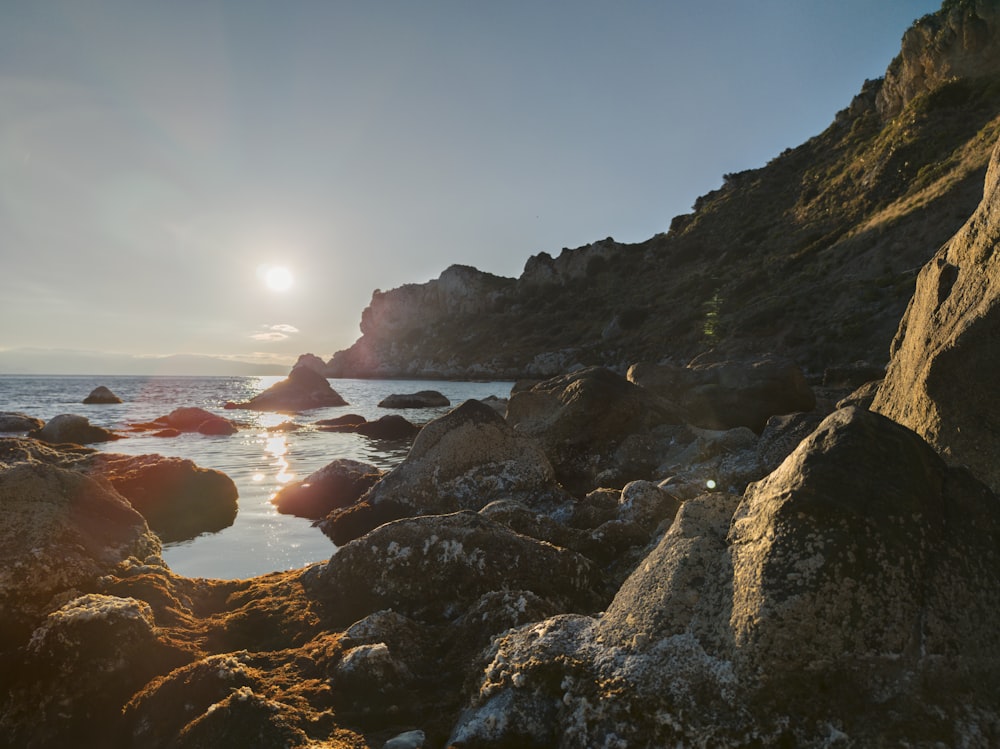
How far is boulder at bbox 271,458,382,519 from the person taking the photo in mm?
12008

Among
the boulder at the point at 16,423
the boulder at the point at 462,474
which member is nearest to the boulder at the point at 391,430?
the boulder at the point at 16,423

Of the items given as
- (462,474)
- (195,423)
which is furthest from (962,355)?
(195,423)

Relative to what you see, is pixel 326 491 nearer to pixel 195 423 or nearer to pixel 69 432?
pixel 69 432

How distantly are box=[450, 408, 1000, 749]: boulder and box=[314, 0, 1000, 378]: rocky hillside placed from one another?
22632 millimetres

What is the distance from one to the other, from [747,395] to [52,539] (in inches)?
553

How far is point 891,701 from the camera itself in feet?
9.75

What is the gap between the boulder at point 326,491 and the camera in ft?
39.4

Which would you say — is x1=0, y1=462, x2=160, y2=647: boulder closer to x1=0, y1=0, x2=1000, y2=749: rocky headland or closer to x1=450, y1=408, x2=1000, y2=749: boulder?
x1=0, y1=0, x2=1000, y2=749: rocky headland

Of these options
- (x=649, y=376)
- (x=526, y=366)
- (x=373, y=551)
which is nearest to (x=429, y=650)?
(x=373, y=551)

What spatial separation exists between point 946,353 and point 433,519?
532cm

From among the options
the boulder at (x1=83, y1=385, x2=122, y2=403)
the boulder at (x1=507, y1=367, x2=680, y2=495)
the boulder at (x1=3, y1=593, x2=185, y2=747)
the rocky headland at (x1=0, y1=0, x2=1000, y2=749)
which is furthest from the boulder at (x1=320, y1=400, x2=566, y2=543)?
the boulder at (x1=83, y1=385, x2=122, y2=403)

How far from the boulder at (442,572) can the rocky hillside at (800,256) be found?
2304 centimetres

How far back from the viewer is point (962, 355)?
5.00m

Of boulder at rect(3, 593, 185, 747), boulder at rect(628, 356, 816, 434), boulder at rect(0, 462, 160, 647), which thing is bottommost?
boulder at rect(3, 593, 185, 747)
